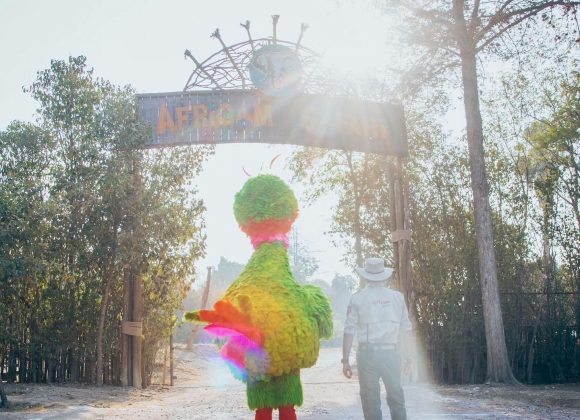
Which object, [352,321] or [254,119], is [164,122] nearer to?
[254,119]

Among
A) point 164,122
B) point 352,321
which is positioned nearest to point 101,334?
point 164,122

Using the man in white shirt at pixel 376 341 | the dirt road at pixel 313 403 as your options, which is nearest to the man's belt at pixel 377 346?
the man in white shirt at pixel 376 341

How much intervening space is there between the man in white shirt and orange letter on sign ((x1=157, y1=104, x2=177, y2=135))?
700 centimetres

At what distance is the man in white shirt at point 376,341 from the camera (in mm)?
5367

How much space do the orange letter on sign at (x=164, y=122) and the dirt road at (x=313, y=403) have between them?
4.28 m

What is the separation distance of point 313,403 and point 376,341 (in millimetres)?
4142

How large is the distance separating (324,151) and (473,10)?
568 cm

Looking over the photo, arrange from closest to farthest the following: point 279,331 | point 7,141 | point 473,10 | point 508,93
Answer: point 279,331 → point 7,141 → point 473,10 → point 508,93

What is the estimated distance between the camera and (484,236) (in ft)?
39.4

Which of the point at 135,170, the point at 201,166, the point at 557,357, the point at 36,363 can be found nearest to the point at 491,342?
the point at 557,357

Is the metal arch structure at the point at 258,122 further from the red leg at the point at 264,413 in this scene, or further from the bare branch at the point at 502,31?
the red leg at the point at 264,413

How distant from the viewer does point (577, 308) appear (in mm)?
12734

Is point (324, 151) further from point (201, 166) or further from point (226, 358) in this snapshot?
point (226, 358)

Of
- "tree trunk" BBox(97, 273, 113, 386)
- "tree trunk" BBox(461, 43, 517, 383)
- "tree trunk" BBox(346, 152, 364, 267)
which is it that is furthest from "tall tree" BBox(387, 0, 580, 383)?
"tree trunk" BBox(97, 273, 113, 386)
